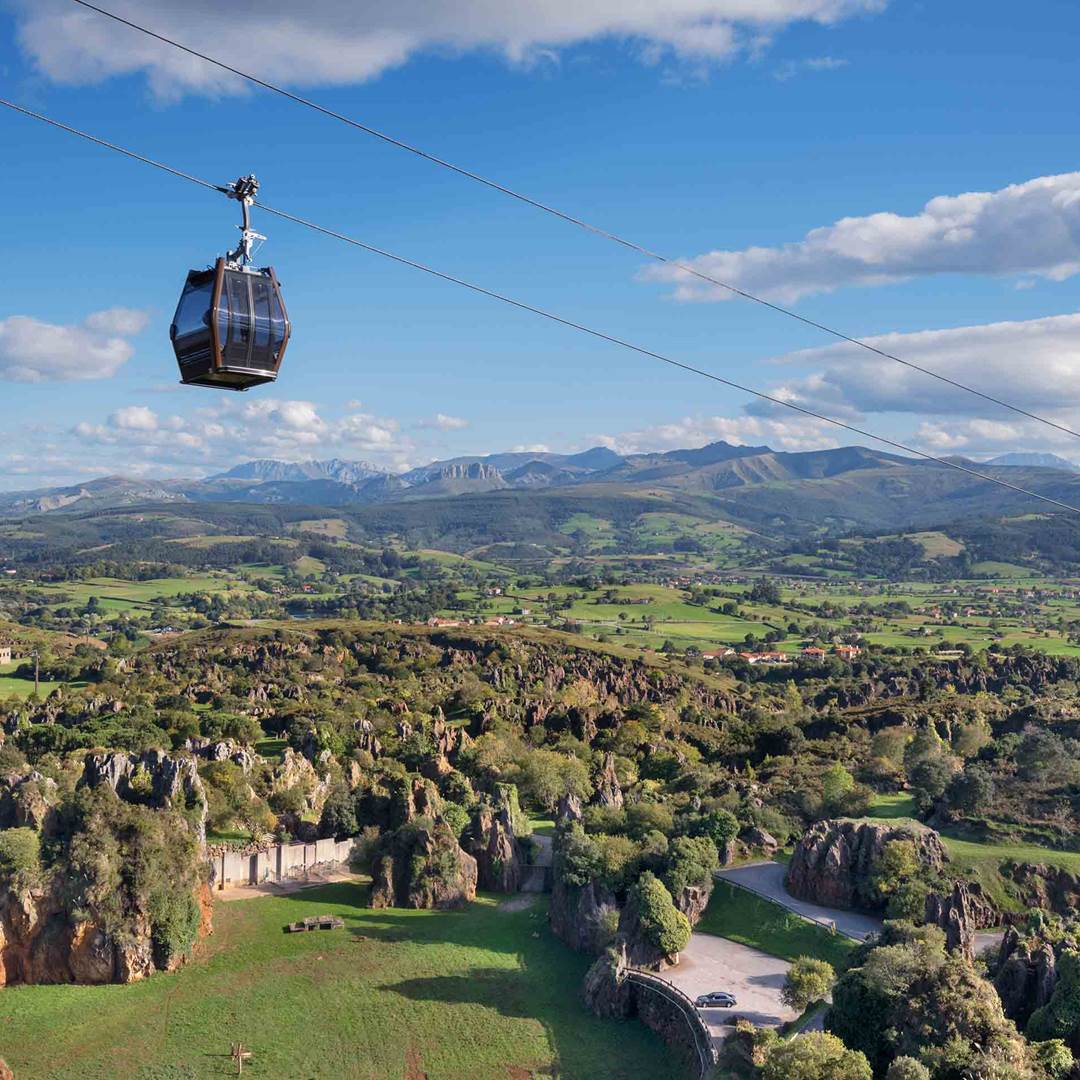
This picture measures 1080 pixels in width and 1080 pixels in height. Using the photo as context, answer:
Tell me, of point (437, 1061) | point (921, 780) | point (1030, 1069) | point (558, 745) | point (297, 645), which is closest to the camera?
point (1030, 1069)

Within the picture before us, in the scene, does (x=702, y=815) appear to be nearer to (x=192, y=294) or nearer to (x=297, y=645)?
(x=192, y=294)

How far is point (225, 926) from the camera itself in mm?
49781

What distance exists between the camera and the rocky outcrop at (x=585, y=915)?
151ft

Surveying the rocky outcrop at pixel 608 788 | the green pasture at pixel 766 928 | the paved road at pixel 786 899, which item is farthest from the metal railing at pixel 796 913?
the rocky outcrop at pixel 608 788

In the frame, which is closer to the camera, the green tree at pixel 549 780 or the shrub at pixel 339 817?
the shrub at pixel 339 817

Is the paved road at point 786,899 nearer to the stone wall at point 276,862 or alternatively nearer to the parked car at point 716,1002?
the parked car at point 716,1002

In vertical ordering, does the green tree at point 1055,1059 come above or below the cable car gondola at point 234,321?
below

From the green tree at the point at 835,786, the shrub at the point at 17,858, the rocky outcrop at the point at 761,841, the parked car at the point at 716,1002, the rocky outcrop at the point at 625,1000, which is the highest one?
the shrub at the point at 17,858

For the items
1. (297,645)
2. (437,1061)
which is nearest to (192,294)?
(437,1061)

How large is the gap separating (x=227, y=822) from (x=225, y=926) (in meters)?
13.7

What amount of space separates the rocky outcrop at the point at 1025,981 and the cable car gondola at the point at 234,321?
29720 millimetres

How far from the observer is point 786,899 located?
49344mm

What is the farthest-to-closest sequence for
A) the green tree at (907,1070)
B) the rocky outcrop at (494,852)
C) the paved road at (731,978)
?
1. the rocky outcrop at (494,852)
2. the paved road at (731,978)
3. the green tree at (907,1070)

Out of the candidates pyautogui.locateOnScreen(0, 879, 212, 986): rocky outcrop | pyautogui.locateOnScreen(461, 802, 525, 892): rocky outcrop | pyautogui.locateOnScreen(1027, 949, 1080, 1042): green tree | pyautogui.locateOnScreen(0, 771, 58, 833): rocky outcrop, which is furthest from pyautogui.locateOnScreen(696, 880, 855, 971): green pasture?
pyautogui.locateOnScreen(0, 771, 58, 833): rocky outcrop
